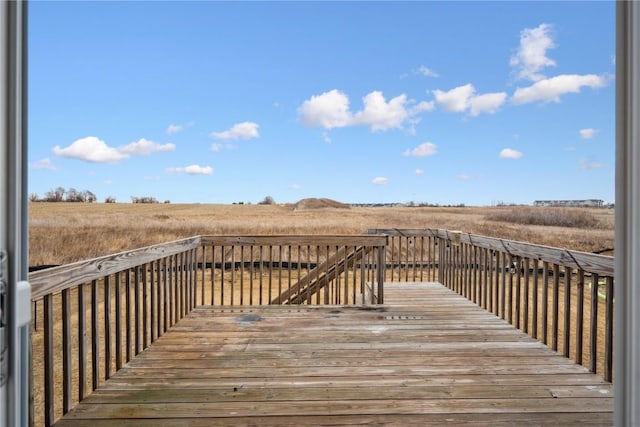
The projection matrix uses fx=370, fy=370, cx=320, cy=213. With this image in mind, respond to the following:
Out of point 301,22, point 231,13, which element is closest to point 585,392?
point 231,13

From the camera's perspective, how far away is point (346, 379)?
2.52m

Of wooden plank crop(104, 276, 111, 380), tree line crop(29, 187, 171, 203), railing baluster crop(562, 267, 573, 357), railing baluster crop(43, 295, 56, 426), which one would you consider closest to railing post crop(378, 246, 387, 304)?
railing baluster crop(562, 267, 573, 357)

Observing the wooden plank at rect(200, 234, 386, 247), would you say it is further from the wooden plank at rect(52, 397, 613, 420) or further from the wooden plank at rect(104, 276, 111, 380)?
the wooden plank at rect(52, 397, 613, 420)

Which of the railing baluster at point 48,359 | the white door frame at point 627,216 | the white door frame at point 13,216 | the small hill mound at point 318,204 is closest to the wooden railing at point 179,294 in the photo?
the railing baluster at point 48,359

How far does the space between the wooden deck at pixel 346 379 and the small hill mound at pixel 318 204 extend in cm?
4494

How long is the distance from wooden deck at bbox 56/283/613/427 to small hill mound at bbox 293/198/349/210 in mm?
44937

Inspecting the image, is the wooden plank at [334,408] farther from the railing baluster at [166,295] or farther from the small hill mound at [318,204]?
the small hill mound at [318,204]

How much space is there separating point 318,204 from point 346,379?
50161 mm

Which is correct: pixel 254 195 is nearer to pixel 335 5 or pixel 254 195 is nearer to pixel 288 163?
pixel 288 163

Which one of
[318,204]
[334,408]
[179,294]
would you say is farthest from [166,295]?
[318,204]

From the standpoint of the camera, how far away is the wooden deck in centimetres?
209

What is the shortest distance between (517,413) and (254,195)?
128ft

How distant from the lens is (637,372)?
63 cm

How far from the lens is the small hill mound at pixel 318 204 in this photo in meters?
50.0
